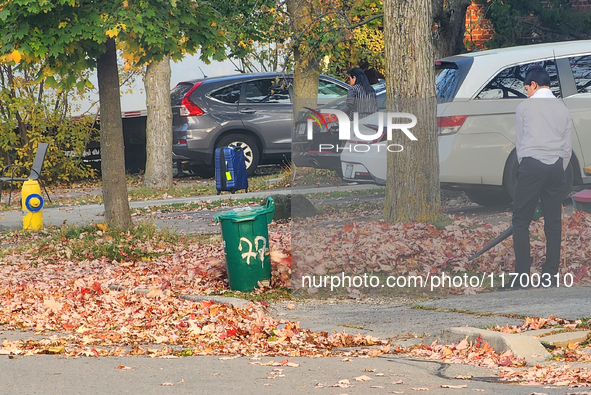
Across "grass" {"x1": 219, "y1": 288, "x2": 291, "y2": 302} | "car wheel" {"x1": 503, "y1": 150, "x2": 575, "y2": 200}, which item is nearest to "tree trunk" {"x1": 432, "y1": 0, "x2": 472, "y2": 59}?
"car wheel" {"x1": 503, "y1": 150, "x2": 575, "y2": 200}

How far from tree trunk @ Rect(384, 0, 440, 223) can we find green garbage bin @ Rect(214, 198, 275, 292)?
1.13 metres

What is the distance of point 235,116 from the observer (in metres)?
16.3

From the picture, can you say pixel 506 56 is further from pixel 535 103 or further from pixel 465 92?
pixel 535 103

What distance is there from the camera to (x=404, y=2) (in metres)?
8.24

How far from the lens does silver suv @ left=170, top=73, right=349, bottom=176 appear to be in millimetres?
16234

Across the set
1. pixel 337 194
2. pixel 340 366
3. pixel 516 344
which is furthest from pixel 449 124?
pixel 340 366

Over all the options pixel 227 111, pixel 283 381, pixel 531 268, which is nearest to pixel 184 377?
pixel 283 381

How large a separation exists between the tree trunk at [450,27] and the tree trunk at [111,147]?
14.6 feet

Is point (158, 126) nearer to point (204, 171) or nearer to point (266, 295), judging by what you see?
point (204, 171)

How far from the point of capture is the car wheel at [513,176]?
704cm

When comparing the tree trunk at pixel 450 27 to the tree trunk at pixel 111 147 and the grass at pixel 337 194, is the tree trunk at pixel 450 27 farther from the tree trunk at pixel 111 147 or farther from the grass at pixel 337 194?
the grass at pixel 337 194

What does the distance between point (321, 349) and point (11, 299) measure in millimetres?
3469

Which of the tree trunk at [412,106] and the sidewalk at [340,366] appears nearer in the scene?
the sidewalk at [340,366]

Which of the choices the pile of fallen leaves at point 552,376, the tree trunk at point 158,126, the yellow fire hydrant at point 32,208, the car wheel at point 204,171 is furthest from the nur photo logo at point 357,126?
the car wheel at point 204,171
